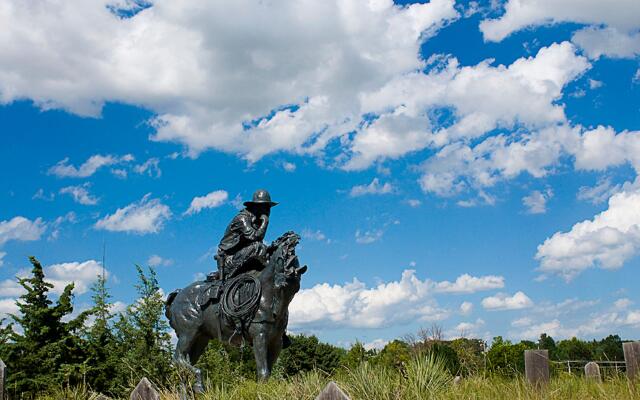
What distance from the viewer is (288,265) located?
1080 centimetres

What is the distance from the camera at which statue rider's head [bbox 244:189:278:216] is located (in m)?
12.0

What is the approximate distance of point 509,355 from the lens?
25.6 m

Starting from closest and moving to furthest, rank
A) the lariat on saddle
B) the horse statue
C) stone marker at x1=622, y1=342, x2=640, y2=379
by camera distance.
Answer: stone marker at x1=622, y1=342, x2=640, y2=379 → the horse statue → the lariat on saddle

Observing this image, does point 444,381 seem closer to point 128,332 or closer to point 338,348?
point 128,332

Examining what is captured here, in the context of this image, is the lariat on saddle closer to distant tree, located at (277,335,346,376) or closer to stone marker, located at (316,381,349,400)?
stone marker, located at (316,381,349,400)

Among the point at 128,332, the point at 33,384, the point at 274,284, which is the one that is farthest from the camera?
the point at 128,332

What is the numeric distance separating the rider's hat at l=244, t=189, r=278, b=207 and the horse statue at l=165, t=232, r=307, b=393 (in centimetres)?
98

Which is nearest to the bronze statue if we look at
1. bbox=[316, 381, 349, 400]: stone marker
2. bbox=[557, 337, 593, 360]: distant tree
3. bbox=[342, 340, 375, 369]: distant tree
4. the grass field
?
bbox=[342, 340, 375, 369]: distant tree

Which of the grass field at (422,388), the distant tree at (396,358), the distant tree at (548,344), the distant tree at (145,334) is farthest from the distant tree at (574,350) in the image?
the grass field at (422,388)

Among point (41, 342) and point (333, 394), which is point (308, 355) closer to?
point (41, 342)

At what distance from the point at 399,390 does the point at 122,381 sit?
14843mm

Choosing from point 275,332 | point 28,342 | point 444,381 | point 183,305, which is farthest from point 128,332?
point 444,381

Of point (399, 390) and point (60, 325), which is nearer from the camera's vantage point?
point (399, 390)

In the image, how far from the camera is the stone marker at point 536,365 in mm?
8484
